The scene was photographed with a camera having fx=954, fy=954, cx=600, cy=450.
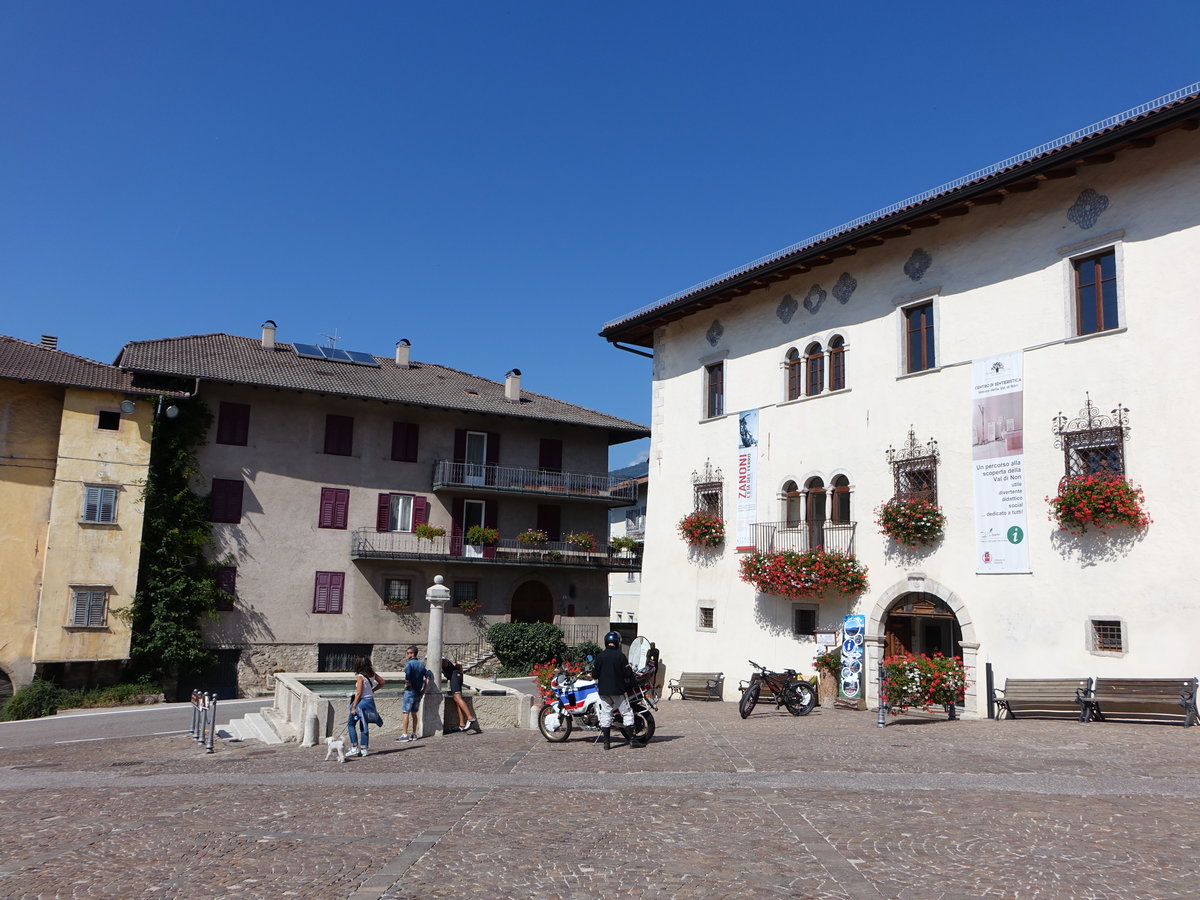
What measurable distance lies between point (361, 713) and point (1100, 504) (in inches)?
491

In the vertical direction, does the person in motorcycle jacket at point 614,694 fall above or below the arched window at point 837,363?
below

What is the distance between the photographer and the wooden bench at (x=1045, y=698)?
16094 millimetres

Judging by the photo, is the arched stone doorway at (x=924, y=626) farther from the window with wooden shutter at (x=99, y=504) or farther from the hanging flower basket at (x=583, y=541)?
the window with wooden shutter at (x=99, y=504)

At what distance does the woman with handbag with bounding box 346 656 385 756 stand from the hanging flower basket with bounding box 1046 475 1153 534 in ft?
39.4

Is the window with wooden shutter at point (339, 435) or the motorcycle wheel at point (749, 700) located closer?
the motorcycle wheel at point (749, 700)

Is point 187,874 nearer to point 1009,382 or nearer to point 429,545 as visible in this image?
point 1009,382

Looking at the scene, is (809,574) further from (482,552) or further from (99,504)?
(99,504)

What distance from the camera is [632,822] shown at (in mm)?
8812

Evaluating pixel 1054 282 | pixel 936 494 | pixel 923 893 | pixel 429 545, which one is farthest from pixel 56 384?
pixel 923 893

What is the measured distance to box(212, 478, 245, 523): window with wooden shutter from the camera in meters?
30.5

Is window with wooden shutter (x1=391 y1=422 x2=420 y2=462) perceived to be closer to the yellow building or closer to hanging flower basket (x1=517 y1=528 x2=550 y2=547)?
hanging flower basket (x1=517 y1=528 x2=550 y2=547)

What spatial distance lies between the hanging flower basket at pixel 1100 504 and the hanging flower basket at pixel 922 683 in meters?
3.34

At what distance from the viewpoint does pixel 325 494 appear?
106ft

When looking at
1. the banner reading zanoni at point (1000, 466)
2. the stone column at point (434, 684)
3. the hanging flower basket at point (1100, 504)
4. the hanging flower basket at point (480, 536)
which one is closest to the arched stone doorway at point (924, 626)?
the banner reading zanoni at point (1000, 466)
